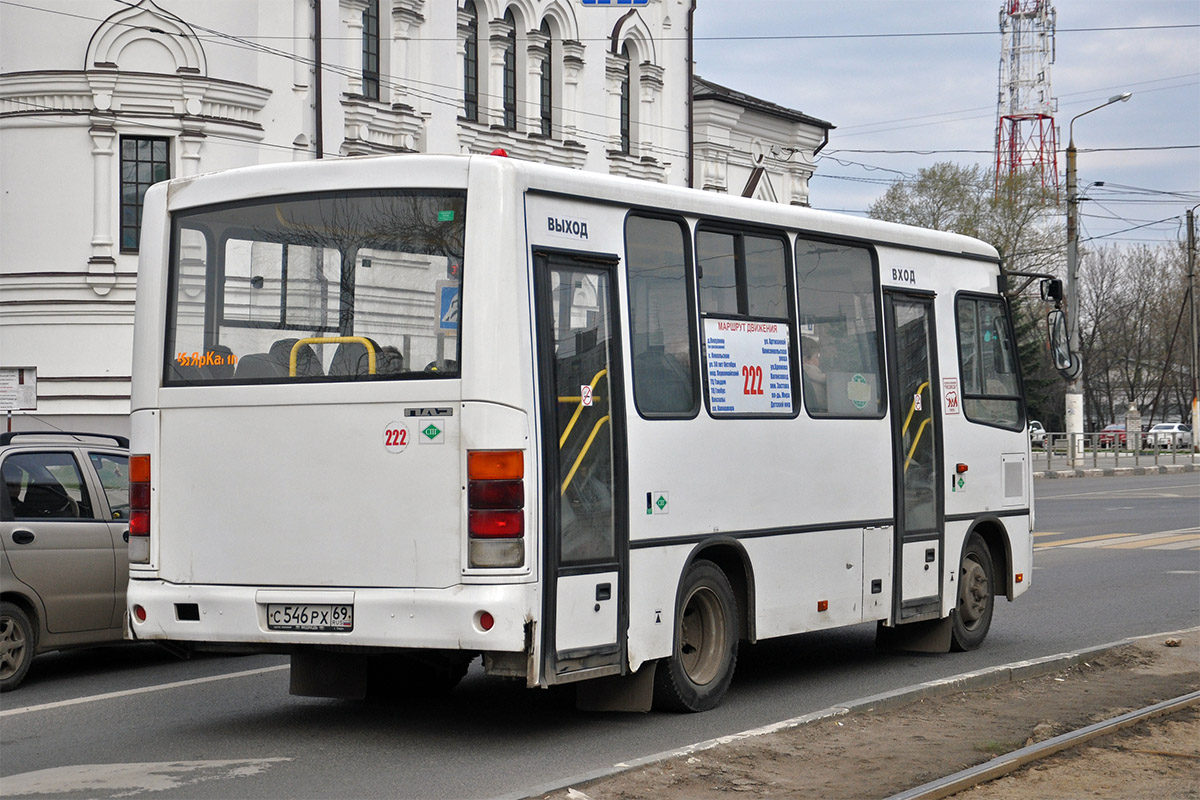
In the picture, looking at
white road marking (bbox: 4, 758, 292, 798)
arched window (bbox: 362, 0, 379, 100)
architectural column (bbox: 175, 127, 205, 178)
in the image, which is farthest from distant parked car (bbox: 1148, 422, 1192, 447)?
white road marking (bbox: 4, 758, 292, 798)

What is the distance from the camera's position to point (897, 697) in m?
9.19

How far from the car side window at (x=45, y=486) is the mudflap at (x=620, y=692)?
3.94 m

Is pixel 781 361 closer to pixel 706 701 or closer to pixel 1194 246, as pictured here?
pixel 706 701

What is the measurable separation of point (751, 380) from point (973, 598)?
11.8ft

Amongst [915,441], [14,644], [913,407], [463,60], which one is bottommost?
[14,644]

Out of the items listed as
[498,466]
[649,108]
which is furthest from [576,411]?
[649,108]

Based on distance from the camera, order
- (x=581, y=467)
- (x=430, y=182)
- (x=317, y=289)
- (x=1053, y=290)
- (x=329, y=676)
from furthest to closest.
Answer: (x=1053, y=290), (x=329, y=676), (x=317, y=289), (x=581, y=467), (x=430, y=182)

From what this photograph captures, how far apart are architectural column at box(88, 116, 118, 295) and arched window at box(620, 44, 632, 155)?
53.7 ft

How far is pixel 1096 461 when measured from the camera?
168 feet

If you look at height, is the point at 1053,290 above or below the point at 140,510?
above

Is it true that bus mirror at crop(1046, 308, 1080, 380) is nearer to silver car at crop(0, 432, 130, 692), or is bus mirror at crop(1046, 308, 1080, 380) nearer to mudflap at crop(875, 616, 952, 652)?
mudflap at crop(875, 616, 952, 652)

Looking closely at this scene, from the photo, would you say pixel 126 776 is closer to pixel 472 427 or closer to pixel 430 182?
pixel 472 427

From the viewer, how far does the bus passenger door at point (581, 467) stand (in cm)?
792

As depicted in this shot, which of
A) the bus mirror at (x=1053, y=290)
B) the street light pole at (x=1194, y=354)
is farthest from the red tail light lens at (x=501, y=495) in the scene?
the street light pole at (x=1194, y=354)
